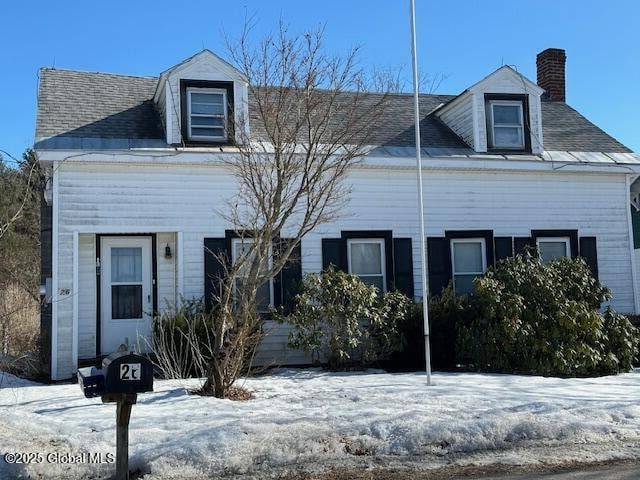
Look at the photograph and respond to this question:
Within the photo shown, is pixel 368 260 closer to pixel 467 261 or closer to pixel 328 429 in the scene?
pixel 467 261

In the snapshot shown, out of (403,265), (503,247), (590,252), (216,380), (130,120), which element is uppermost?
(130,120)

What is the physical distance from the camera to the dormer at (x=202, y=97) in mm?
12750

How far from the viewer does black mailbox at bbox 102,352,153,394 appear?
539cm

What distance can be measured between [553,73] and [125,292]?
40.6 feet

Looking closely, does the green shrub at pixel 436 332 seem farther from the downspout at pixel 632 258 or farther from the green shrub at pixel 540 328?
the downspout at pixel 632 258

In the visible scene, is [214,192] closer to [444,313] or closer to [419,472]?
[444,313]

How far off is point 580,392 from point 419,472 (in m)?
4.14

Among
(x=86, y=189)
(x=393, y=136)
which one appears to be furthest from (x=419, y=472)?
(x=393, y=136)

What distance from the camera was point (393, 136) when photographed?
14.2 metres

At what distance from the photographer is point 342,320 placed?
37.8 ft

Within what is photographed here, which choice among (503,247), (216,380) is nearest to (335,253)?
(503,247)

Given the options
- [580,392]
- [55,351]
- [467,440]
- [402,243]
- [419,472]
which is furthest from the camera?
[402,243]

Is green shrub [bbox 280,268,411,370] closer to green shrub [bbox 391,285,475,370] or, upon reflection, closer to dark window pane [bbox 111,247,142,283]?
green shrub [bbox 391,285,475,370]

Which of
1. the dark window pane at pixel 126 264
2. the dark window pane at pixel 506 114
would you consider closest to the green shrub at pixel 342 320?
the dark window pane at pixel 126 264
